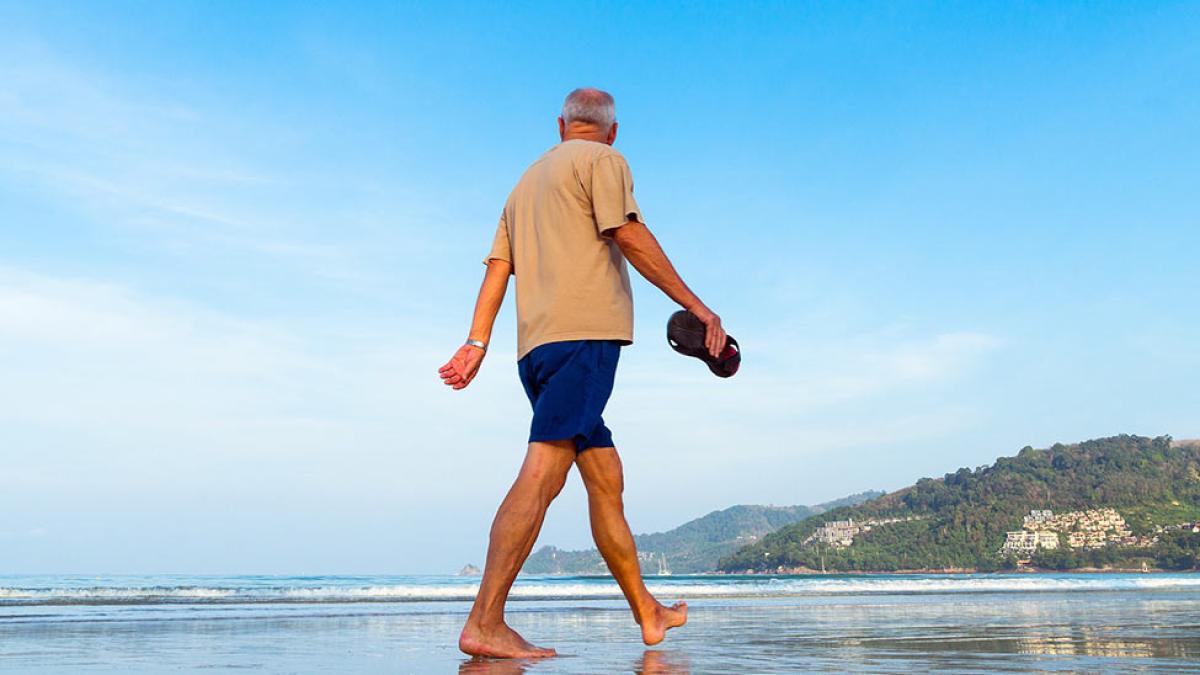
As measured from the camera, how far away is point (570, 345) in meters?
3.37

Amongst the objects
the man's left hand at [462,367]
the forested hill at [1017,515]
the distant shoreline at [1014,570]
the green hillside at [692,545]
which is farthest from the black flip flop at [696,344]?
the green hillside at [692,545]

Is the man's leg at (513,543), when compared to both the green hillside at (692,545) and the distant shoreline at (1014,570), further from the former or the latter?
the green hillside at (692,545)

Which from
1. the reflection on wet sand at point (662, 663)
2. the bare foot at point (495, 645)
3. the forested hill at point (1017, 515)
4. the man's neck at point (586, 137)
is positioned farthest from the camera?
the forested hill at point (1017, 515)

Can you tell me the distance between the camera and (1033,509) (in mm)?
81625

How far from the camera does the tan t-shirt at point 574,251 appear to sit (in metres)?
3.44

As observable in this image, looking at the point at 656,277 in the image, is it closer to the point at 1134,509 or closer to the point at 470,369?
the point at 470,369

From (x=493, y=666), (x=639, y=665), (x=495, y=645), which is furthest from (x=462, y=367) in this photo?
(x=639, y=665)

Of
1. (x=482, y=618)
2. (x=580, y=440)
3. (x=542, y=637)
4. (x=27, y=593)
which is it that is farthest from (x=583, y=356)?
(x=27, y=593)

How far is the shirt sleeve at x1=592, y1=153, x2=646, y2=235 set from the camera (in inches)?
136

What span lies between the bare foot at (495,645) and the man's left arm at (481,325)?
3.05 feet

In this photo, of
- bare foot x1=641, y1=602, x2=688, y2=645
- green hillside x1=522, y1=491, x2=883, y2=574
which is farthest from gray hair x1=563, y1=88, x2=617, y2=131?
green hillside x1=522, y1=491, x2=883, y2=574

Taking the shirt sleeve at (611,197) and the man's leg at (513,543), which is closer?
the man's leg at (513,543)

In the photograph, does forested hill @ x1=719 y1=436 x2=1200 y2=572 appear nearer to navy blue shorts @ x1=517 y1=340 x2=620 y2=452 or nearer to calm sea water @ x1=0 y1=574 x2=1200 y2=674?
calm sea water @ x1=0 y1=574 x2=1200 y2=674

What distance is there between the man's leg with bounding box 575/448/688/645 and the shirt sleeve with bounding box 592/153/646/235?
0.87 metres
